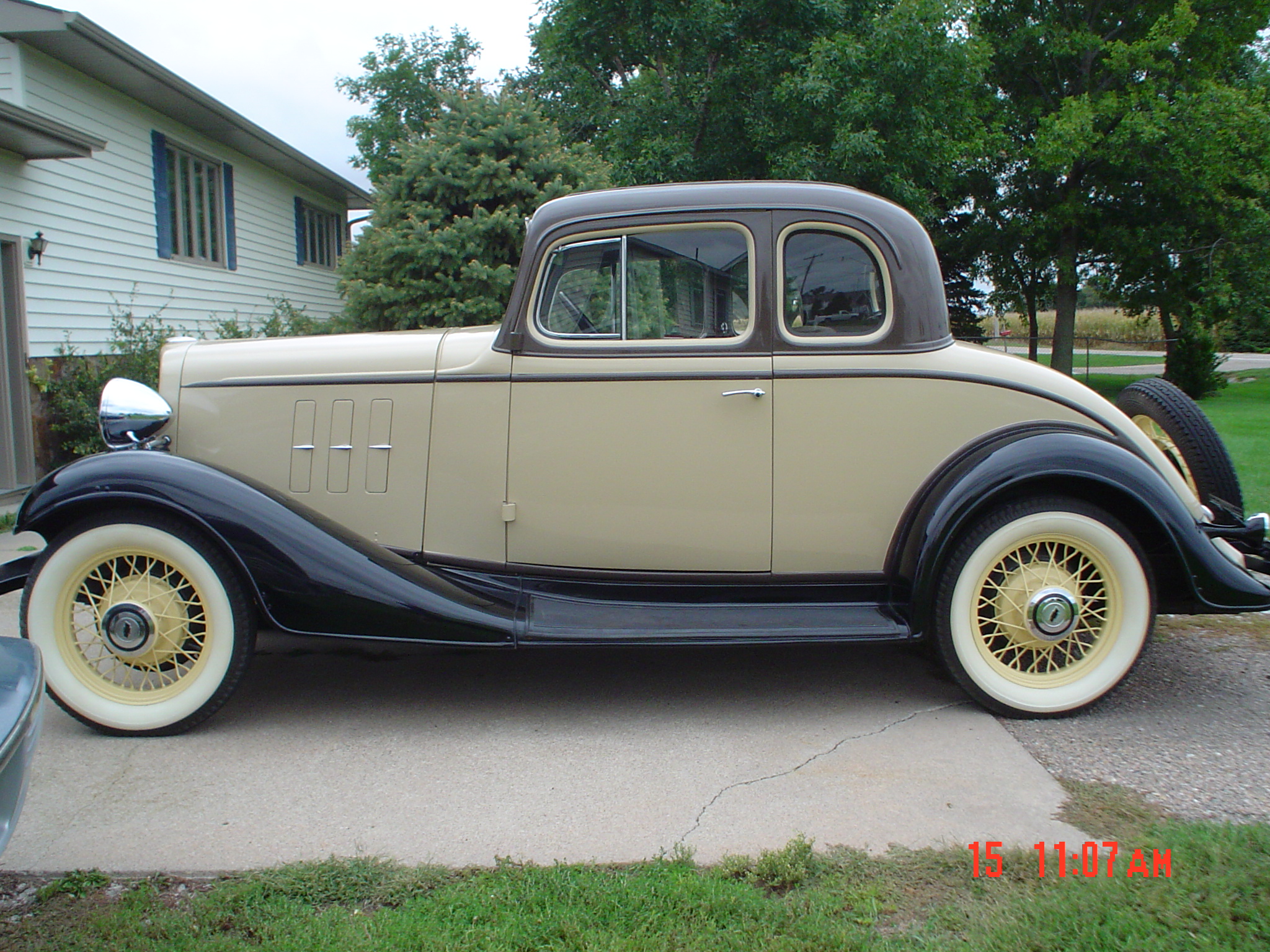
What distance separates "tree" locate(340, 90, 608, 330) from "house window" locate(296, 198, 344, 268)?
7.18 m

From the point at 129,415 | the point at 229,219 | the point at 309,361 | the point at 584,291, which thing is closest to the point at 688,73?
the point at 229,219

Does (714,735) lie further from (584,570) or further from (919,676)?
(919,676)

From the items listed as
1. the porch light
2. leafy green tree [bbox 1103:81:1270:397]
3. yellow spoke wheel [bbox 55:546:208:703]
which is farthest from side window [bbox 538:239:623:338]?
leafy green tree [bbox 1103:81:1270:397]

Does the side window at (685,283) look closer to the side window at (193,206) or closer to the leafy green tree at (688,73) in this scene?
the side window at (193,206)

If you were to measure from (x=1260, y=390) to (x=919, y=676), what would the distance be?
2223cm

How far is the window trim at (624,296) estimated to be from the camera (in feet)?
11.6

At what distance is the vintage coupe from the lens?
332cm

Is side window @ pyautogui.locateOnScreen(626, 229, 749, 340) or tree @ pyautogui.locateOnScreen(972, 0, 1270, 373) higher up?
tree @ pyautogui.locateOnScreen(972, 0, 1270, 373)

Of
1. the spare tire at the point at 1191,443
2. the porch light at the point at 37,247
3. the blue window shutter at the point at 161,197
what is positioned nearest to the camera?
the spare tire at the point at 1191,443

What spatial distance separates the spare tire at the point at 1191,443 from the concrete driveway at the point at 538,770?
1474mm

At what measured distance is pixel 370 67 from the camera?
111 ft

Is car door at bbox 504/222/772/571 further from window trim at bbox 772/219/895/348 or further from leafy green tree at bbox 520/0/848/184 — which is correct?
leafy green tree at bbox 520/0/848/184

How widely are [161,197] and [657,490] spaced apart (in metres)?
10.0

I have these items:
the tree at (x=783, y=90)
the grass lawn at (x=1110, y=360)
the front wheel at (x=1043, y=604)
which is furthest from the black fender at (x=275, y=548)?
the grass lawn at (x=1110, y=360)
